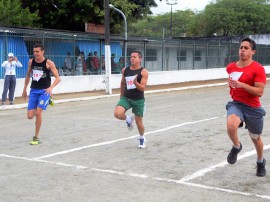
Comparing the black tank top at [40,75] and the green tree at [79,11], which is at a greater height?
the green tree at [79,11]

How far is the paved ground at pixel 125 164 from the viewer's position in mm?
5332

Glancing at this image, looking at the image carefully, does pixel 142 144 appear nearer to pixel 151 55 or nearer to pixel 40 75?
pixel 40 75

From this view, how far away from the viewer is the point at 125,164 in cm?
679

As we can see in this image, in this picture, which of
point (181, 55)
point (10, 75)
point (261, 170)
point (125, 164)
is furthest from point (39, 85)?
point (181, 55)

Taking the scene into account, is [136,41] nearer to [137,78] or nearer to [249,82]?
[137,78]

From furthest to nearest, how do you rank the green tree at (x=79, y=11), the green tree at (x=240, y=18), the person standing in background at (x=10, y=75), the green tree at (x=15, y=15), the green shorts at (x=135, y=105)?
the green tree at (x=240, y=18)
the green tree at (x=15, y=15)
the green tree at (x=79, y=11)
the person standing in background at (x=10, y=75)
the green shorts at (x=135, y=105)

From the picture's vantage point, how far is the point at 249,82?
5.77 m

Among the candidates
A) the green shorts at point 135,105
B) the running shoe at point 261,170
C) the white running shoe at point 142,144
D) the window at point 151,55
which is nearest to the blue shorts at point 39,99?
the green shorts at point 135,105

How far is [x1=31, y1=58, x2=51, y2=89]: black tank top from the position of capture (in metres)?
8.54

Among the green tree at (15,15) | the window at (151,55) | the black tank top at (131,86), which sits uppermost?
the green tree at (15,15)

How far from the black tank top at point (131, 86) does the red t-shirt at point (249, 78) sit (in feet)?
7.69

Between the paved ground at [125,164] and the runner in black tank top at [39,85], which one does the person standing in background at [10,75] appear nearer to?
the paved ground at [125,164]

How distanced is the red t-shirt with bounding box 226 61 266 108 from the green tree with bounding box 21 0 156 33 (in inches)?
1019

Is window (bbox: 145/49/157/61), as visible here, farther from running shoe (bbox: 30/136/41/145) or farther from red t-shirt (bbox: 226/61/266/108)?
red t-shirt (bbox: 226/61/266/108)
